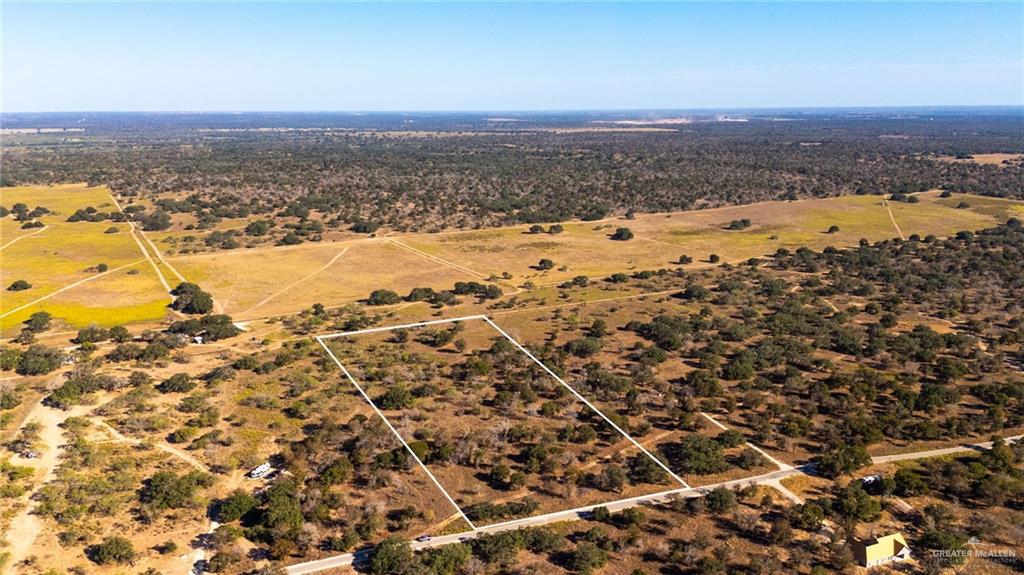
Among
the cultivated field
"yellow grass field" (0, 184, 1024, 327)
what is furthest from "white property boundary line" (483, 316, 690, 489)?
"yellow grass field" (0, 184, 1024, 327)

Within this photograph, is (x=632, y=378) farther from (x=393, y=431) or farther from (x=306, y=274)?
(x=306, y=274)

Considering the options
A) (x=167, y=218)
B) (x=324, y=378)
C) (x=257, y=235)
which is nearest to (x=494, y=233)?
(x=257, y=235)

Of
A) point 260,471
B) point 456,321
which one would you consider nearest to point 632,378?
point 456,321

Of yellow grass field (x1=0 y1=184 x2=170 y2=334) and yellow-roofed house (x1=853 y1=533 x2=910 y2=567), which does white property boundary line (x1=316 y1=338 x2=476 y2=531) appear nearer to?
yellow-roofed house (x1=853 y1=533 x2=910 y2=567)

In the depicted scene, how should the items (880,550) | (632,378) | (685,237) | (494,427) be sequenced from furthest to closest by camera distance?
(685,237) < (632,378) < (494,427) < (880,550)

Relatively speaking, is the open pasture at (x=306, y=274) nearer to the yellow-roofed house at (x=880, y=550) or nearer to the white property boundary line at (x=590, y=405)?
the white property boundary line at (x=590, y=405)

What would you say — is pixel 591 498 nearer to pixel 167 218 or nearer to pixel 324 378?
pixel 324 378
